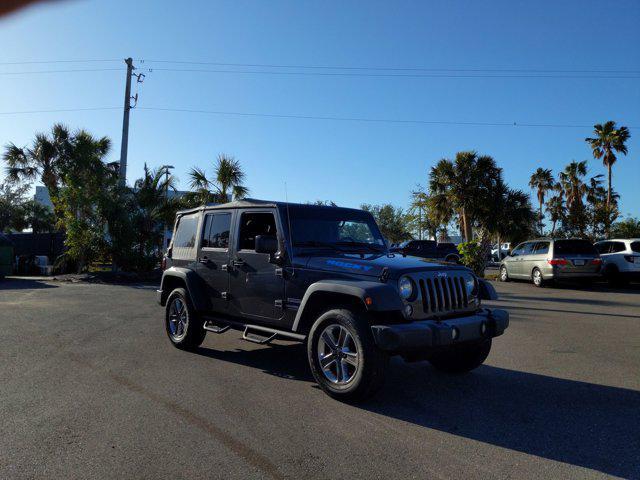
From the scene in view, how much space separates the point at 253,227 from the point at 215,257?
734 mm

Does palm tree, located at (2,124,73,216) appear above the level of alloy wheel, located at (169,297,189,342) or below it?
above

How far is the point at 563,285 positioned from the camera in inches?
741

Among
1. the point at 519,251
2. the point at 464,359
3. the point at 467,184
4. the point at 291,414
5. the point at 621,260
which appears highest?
the point at 467,184

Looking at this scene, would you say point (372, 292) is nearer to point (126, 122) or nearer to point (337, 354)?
point (337, 354)

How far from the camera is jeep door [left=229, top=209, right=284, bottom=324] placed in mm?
5691

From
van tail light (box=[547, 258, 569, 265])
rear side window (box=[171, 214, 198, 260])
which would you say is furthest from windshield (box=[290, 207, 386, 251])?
van tail light (box=[547, 258, 569, 265])

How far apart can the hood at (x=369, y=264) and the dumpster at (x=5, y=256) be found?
1894cm

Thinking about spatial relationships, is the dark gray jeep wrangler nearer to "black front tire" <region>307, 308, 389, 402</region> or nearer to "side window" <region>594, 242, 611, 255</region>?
"black front tire" <region>307, 308, 389, 402</region>

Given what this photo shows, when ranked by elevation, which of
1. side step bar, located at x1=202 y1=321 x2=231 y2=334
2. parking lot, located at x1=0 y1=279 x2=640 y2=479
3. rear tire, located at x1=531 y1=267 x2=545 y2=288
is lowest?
parking lot, located at x1=0 y1=279 x2=640 y2=479

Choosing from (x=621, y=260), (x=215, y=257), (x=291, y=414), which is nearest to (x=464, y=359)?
(x=291, y=414)

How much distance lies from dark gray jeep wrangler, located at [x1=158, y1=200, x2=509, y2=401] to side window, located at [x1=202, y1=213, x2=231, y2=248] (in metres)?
0.02

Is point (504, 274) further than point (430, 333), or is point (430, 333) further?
point (504, 274)

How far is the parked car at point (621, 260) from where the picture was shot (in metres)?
17.2

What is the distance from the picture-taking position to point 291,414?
14.5 feet
